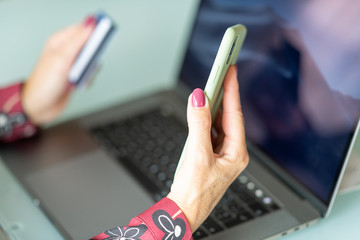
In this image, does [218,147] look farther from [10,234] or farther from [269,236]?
[10,234]

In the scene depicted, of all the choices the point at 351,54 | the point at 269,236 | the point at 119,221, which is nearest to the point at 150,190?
the point at 119,221

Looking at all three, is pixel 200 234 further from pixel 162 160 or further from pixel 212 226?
pixel 162 160

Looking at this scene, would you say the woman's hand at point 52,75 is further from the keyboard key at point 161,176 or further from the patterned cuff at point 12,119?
the keyboard key at point 161,176

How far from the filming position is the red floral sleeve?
561 millimetres

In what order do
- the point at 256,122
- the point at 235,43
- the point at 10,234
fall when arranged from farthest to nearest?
the point at 256,122 → the point at 10,234 → the point at 235,43

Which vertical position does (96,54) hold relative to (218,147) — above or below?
above

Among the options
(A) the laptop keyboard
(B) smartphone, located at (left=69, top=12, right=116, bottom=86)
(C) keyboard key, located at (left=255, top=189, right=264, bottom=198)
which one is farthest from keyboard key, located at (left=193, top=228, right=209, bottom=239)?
(B) smartphone, located at (left=69, top=12, right=116, bottom=86)

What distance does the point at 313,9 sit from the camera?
2.19 feet

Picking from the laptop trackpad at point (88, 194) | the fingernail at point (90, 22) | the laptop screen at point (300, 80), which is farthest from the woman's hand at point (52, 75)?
the laptop screen at point (300, 80)

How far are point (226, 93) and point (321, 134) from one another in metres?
0.15

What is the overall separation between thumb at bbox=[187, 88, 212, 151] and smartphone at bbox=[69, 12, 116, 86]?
1.03ft

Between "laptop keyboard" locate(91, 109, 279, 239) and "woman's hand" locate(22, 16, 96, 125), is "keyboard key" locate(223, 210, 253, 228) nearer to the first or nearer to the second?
"laptop keyboard" locate(91, 109, 279, 239)

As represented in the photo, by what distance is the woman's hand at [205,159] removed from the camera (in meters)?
0.55

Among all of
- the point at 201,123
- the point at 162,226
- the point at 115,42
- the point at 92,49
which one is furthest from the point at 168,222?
the point at 115,42
